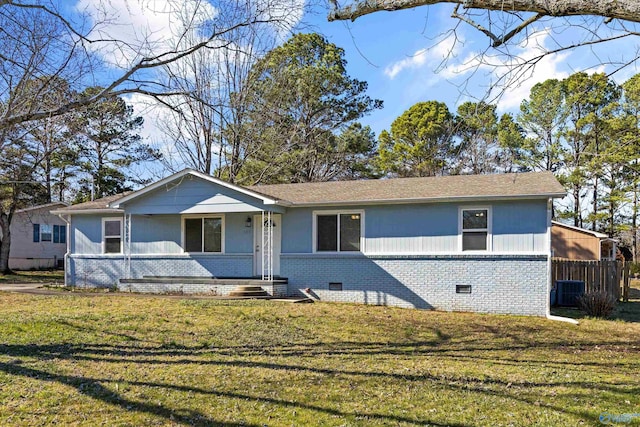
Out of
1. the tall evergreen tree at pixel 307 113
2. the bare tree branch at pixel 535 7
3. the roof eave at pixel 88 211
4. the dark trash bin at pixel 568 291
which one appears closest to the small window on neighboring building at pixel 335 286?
the dark trash bin at pixel 568 291

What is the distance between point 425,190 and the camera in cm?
1404

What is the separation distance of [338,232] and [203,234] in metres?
4.44

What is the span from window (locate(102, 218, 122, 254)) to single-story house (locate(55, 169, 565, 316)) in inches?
1.3

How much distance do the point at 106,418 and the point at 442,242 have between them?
10.1m

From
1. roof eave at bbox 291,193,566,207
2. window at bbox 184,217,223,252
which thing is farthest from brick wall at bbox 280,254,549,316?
window at bbox 184,217,223,252

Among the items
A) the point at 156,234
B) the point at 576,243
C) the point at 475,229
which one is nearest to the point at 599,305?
the point at 475,229

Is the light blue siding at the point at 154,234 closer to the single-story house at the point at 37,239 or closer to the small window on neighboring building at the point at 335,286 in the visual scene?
the small window on neighboring building at the point at 335,286

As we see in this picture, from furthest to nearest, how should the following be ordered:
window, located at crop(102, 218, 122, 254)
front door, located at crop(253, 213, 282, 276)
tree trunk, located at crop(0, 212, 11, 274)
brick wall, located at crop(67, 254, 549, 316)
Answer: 1. tree trunk, located at crop(0, 212, 11, 274)
2. window, located at crop(102, 218, 122, 254)
3. front door, located at crop(253, 213, 282, 276)
4. brick wall, located at crop(67, 254, 549, 316)

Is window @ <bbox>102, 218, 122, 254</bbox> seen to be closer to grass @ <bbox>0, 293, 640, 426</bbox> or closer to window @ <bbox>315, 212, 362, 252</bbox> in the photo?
grass @ <bbox>0, 293, 640, 426</bbox>

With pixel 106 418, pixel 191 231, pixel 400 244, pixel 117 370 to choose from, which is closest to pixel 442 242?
pixel 400 244

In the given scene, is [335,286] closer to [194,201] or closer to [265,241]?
[265,241]

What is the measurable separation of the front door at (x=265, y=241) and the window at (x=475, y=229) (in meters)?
5.31

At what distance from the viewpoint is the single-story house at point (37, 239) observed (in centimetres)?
2741

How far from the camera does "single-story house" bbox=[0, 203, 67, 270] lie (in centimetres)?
2741
